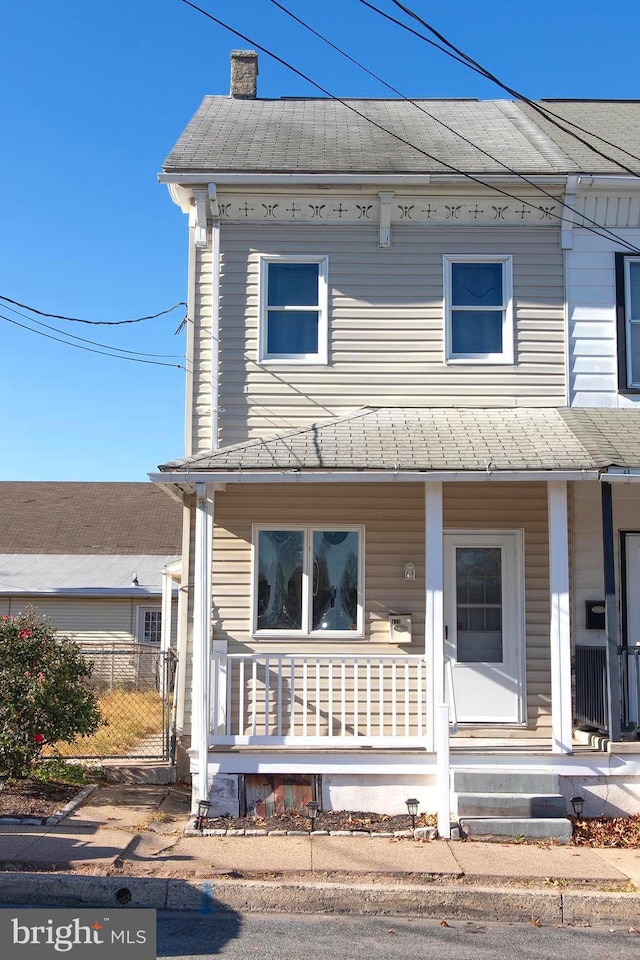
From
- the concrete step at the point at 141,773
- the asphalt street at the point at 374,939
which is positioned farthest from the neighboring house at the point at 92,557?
the asphalt street at the point at 374,939

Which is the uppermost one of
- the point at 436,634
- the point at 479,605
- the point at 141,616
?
the point at 479,605

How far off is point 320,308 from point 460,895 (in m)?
6.69

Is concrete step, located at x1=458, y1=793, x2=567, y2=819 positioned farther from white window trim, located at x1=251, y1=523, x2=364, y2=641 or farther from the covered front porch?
white window trim, located at x1=251, y1=523, x2=364, y2=641

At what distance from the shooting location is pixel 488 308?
1129cm

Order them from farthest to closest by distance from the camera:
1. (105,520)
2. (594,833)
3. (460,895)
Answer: (105,520) → (594,833) → (460,895)

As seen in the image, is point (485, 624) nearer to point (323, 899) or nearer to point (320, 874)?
point (320, 874)

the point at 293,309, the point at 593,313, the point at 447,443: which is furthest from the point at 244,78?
the point at 447,443

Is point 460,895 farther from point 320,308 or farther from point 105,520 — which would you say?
point 105,520

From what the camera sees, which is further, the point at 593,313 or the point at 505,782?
the point at 593,313

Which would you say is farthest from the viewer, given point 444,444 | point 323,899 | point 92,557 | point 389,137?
point 92,557

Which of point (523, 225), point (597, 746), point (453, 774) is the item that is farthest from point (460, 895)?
point (523, 225)

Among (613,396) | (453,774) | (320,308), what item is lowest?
(453,774)

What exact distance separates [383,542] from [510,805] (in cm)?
321

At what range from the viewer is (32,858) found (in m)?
7.38
